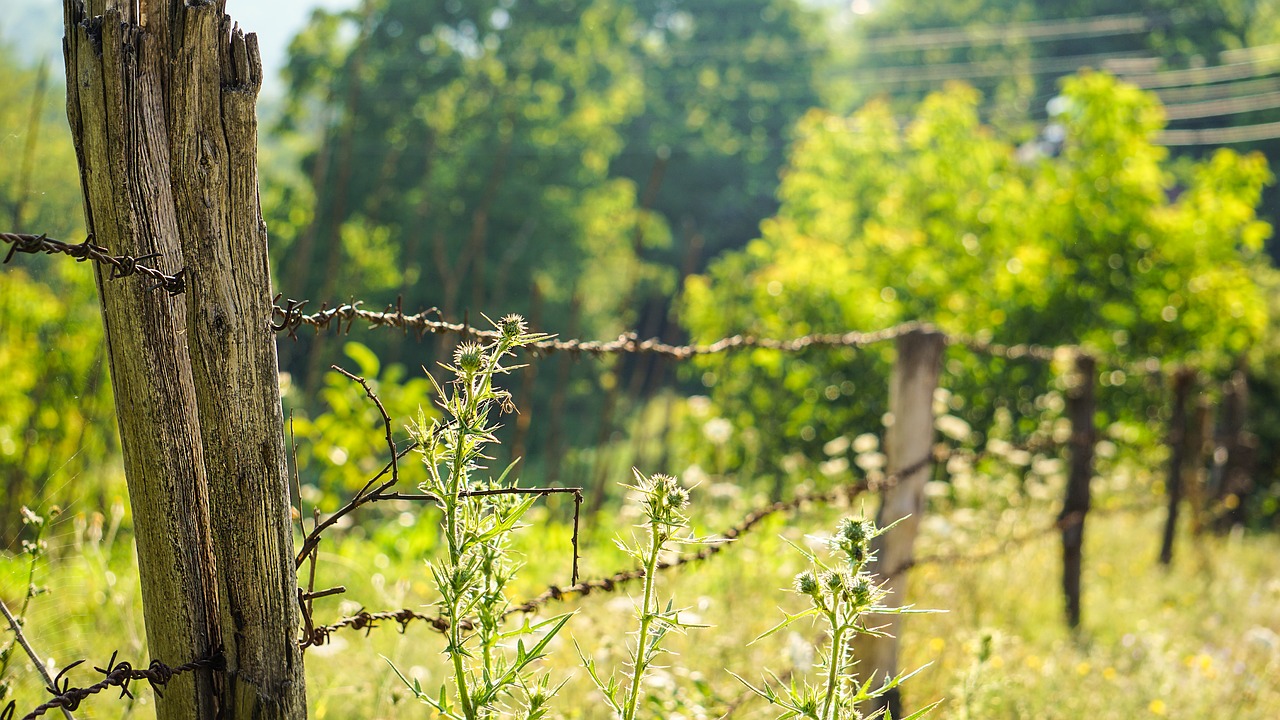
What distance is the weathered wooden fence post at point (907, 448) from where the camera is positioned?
129 inches

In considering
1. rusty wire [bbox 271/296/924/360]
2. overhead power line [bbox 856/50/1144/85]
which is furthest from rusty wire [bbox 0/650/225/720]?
overhead power line [bbox 856/50/1144/85]

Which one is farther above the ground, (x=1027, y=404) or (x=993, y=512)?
(x=1027, y=404)

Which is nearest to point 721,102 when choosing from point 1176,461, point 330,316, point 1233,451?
point 1233,451

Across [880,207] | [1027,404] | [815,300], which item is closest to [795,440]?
[815,300]

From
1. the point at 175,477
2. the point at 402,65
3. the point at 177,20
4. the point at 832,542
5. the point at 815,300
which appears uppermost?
the point at 402,65

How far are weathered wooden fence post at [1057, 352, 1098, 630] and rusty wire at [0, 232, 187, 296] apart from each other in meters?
4.58

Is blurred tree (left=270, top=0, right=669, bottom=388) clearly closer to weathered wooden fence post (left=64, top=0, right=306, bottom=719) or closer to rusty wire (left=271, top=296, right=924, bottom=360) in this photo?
rusty wire (left=271, top=296, right=924, bottom=360)

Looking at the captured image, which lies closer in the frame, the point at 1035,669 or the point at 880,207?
the point at 1035,669

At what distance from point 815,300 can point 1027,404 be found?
219 centimetres

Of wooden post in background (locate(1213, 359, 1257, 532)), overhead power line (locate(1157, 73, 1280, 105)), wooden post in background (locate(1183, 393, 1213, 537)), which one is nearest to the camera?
wooden post in background (locate(1183, 393, 1213, 537))

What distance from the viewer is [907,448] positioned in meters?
3.30

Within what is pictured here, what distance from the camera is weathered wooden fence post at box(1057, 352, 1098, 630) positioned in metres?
4.96

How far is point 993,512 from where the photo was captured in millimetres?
6055

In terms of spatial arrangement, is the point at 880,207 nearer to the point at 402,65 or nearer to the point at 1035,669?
the point at 1035,669
